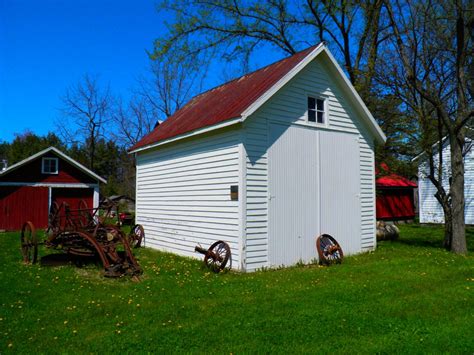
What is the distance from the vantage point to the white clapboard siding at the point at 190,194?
33.2ft

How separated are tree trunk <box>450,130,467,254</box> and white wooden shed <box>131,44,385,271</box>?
2.22m

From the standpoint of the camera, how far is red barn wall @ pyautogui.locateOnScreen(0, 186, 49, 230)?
22031 millimetres

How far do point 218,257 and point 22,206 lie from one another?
56.3ft

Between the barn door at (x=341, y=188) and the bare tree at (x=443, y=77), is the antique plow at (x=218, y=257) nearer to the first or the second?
the barn door at (x=341, y=188)

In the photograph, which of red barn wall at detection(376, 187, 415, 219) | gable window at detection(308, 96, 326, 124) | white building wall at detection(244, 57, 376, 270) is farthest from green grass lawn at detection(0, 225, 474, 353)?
red barn wall at detection(376, 187, 415, 219)

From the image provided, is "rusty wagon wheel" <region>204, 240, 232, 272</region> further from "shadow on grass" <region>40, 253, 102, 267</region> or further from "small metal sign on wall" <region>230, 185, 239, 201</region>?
"shadow on grass" <region>40, 253, 102, 267</region>

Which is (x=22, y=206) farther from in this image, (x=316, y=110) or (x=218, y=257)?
(x=316, y=110)

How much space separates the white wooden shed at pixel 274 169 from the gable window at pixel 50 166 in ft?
39.7

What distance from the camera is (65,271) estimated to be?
31.9ft

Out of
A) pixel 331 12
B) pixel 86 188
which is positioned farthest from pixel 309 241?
pixel 86 188

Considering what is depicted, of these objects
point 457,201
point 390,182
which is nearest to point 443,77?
point 457,201

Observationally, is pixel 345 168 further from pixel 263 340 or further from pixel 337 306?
pixel 263 340

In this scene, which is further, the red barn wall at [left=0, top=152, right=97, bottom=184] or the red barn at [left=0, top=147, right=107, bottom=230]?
the red barn wall at [left=0, top=152, right=97, bottom=184]

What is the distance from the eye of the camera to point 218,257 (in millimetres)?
9789
